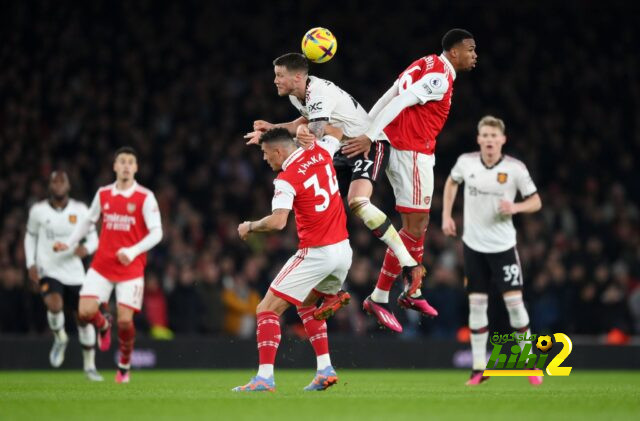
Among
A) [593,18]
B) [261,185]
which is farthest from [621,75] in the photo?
[261,185]

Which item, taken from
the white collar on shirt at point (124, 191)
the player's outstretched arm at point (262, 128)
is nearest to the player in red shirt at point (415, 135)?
the player's outstretched arm at point (262, 128)

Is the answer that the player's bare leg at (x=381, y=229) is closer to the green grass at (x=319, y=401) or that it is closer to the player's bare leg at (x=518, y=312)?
the green grass at (x=319, y=401)

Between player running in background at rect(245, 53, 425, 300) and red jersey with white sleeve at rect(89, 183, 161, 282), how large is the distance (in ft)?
8.25

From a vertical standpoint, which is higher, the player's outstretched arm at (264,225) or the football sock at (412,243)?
the player's outstretched arm at (264,225)

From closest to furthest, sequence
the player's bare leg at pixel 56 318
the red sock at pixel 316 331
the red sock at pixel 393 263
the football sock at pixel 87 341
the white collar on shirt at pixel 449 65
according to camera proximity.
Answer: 1. the red sock at pixel 316 331
2. the white collar on shirt at pixel 449 65
3. the red sock at pixel 393 263
4. the football sock at pixel 87 341
5. the player's bare leg at pixel 56 318

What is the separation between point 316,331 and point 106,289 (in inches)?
A: 135

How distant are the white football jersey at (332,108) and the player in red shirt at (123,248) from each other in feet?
9.20

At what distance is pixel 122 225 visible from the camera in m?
13.1

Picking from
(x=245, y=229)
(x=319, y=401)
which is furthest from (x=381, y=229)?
(x=319, y=401)

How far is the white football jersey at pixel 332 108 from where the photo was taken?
10.6m

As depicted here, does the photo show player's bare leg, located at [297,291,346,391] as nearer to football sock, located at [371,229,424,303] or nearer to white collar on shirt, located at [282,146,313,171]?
football sock, located at [371,229,424,303]

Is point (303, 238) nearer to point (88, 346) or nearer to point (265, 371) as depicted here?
point (265, 371)

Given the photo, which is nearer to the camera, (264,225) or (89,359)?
(264,225)

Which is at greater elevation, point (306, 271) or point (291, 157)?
point (291, 157)
